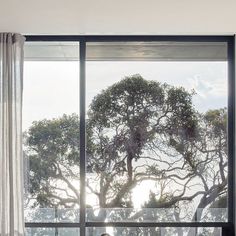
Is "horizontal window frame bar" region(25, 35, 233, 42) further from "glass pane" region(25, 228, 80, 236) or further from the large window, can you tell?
"glass pane" region(25, 228, 80, 236)

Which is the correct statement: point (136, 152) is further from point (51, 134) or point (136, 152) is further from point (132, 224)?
point (51, 134)

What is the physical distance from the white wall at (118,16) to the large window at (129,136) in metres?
0.24

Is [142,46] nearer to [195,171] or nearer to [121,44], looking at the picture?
[121,44]

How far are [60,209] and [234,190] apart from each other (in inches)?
57.0

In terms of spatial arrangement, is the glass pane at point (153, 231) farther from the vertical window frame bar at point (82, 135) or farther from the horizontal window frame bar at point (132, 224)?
the vertical window frame bar at point (82, 135)

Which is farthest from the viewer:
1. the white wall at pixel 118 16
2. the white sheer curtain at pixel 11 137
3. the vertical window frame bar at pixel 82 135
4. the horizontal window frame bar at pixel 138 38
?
the horizontal window frame bar at pixel 138 38

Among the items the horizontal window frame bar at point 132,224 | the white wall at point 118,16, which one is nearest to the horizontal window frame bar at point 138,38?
the white wall at point 118,16

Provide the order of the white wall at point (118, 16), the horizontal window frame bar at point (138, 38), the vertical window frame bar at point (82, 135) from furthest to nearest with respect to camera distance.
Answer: the horizontal window frame bar at point (138, 38)
the vertical window frame bar at point (82, 135)
the white wall at point (118, 16)

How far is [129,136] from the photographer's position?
4027mm

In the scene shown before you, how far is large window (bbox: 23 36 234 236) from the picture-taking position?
398cm

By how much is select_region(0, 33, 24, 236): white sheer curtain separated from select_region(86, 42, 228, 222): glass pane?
0.58 meters

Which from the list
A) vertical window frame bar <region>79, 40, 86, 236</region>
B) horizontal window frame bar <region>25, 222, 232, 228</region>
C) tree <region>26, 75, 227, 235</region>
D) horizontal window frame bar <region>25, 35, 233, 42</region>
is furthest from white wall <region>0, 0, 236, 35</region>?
horizontal window frame bar <region>25, 222, 232, 228</region>

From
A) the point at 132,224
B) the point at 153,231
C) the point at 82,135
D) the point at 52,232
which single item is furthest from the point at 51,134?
the point at 153,231

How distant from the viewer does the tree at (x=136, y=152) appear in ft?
13.1
